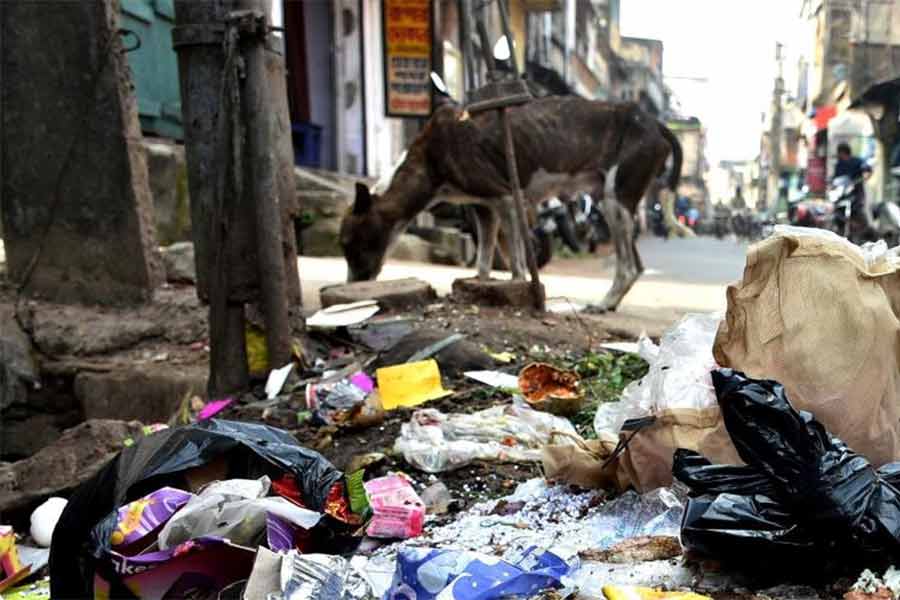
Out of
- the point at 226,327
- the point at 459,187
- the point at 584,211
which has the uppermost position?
the point at 459,187

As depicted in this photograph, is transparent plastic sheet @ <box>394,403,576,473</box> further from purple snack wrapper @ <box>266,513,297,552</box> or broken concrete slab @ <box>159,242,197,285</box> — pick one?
broken concrete slab @ <box>159,242,197,285</box>

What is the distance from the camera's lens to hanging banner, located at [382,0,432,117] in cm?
1235

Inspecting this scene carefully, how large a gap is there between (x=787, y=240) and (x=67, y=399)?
3.81 m

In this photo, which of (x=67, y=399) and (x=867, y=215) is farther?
(x=867, y=215)

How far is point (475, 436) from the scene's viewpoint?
2887mm

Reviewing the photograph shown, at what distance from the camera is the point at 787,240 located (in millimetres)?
1955

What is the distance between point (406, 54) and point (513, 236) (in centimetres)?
733

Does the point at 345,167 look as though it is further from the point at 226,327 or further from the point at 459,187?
the point at 226,327

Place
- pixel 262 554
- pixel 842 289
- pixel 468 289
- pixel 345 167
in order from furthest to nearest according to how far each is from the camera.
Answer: pixel 345 167 → pixel 468 289 → pixel 842 289 → pixel 262 554

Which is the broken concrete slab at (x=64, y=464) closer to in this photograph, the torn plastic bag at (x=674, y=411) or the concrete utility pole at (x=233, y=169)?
the concrete utility pole at (x=233, y=169)

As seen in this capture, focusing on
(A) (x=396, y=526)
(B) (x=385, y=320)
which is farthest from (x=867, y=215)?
(A) (x=396, y=526)

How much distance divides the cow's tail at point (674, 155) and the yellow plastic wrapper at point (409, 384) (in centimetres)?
331

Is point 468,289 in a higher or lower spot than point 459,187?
lower

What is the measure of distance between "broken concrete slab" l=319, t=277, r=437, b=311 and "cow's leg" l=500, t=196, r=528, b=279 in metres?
0.89
